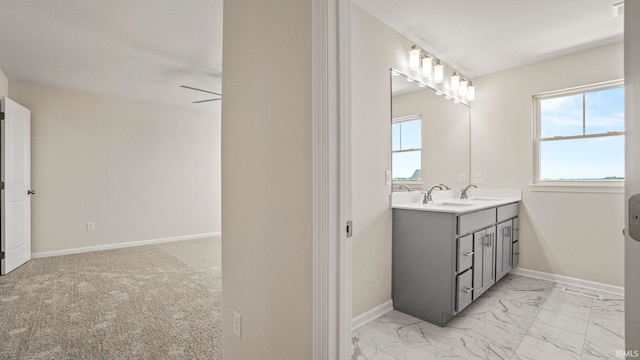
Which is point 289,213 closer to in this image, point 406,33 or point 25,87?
point 406,33

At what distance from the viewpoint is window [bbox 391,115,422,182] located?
2.76 meters

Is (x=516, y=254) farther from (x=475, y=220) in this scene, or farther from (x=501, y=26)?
(x=501, y=26)

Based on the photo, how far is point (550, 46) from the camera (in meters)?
3.03

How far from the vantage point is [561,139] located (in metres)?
3.30

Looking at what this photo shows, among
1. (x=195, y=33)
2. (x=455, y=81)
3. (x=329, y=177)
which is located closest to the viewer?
(x=329, y=177)

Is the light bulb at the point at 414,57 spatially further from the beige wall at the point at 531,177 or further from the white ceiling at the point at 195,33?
the beige wall at the point at 531,177

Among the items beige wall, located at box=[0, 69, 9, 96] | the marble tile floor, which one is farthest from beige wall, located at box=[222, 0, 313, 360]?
beige wall, located at box=[0, 69, 9, 96]

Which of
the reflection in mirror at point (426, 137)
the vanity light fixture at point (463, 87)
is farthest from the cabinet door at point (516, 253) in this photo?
the vanity light fixture at point (463, 87)

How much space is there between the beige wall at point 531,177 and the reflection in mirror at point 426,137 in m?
0.28

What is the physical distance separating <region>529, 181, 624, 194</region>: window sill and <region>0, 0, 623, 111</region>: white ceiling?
137 cm

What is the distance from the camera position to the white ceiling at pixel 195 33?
236cm

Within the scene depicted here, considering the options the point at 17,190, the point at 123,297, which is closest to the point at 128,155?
the point at 17,190

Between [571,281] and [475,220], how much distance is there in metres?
1.67

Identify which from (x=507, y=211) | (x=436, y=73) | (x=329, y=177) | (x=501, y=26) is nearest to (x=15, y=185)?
(x=329, y=177)
